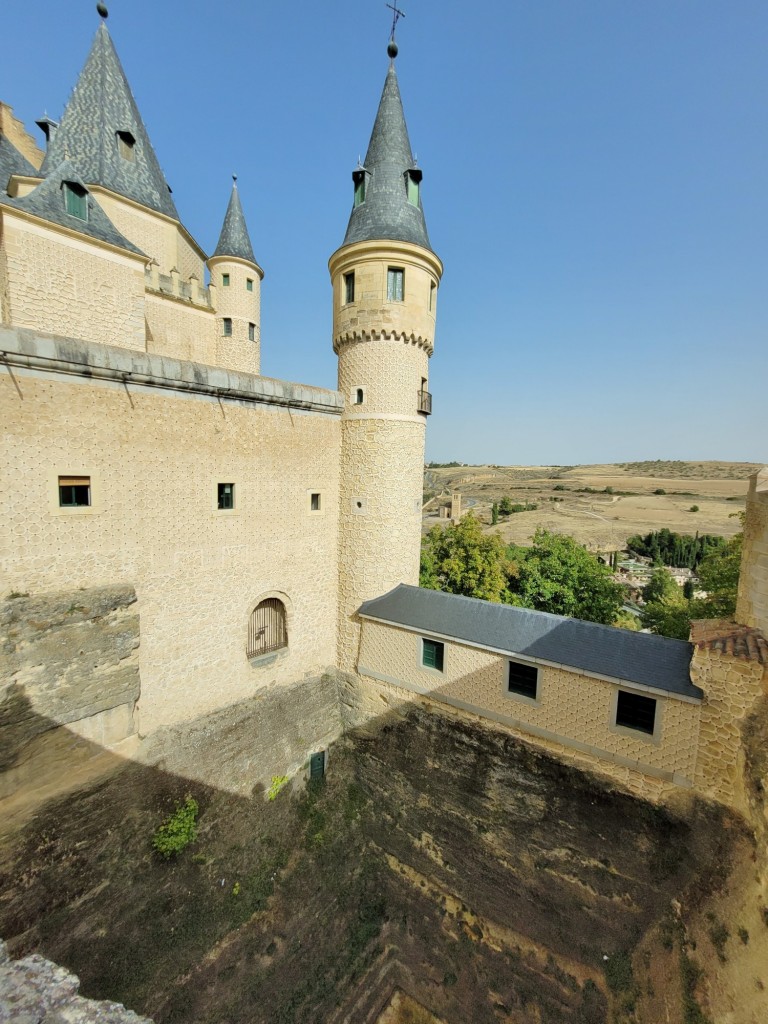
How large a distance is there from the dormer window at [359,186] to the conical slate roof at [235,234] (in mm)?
6940

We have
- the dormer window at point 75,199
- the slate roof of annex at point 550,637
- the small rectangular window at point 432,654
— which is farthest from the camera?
the small rectangular window at point 432,654

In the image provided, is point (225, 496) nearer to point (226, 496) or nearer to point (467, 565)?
point (226, 496)

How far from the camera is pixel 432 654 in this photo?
10977 millimetres

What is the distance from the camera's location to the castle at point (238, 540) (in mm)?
7684

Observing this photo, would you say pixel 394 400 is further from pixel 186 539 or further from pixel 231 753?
pixel 231 753

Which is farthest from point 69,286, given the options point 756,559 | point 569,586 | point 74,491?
point 569,586

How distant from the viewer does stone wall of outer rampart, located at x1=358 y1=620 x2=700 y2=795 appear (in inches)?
320

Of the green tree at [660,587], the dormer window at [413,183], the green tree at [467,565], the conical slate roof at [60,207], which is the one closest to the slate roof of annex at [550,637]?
the green tree at [467,565]

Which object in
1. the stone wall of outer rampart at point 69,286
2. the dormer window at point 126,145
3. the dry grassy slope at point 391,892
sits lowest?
the dry grassy slope at point 391,892

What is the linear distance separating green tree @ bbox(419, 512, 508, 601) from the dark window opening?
29.2 feet

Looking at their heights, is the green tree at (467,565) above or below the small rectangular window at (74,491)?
below

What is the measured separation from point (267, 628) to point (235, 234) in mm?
16638

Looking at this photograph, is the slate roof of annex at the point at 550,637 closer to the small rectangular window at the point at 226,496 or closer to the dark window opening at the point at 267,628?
the dark window opening at the point at 267,628

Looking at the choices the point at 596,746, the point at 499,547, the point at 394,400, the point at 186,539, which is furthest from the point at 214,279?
the point at 596,746
